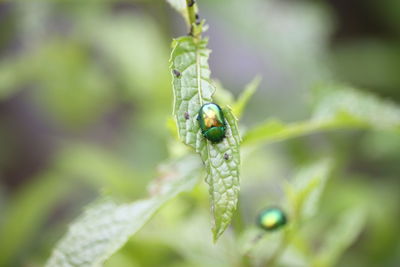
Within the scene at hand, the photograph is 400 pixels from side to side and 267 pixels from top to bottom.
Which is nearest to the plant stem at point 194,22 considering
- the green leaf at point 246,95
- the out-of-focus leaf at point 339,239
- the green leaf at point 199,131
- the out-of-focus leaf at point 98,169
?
the green leaf at point 199,131

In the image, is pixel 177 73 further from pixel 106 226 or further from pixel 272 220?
pixel 272 220

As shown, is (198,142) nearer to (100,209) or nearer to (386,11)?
(100,209)

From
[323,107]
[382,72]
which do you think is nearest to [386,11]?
[382,72]

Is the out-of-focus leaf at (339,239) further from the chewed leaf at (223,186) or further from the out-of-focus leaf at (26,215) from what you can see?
the out-of-focus leaf at (26,215)

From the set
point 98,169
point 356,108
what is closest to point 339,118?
point 356,108

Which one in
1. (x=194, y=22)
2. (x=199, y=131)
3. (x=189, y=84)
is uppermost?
(x=194, y=22)

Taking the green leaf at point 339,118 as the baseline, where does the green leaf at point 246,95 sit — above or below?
above

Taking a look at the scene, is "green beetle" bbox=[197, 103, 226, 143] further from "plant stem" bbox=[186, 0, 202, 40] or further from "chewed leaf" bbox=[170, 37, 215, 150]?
"plant stem" bbox=[186, 0, 202, 40]
